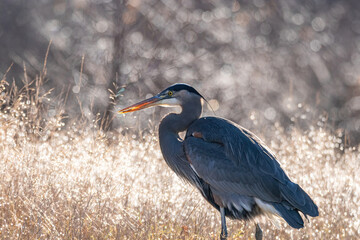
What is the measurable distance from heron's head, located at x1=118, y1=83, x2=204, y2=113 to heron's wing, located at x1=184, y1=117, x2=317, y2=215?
1.45 ft

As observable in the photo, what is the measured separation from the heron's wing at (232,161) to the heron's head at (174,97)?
0.44 metres

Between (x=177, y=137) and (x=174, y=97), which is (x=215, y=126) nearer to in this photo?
(x=177, y=137)

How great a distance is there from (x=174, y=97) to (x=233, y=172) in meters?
1.00

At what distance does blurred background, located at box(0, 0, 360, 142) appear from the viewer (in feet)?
34.2

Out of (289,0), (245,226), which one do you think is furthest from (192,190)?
(289,0)

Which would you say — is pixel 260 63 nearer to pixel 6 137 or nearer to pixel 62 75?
pixel 62 75

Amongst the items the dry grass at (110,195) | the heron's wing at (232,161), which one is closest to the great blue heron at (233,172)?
the heron's wing at (232,161)

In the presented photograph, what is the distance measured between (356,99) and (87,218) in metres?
10.3

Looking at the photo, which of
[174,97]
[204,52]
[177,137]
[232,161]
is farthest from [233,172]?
[204,52]

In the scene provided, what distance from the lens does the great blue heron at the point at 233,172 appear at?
16.5ft

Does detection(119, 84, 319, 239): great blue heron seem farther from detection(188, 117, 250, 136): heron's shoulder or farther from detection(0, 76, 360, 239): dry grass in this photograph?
detection(0, 76, 360, 239): dry grass

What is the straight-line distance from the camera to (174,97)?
5.76 m

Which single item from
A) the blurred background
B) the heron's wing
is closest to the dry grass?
the heron's wing

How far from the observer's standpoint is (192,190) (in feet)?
19.0
